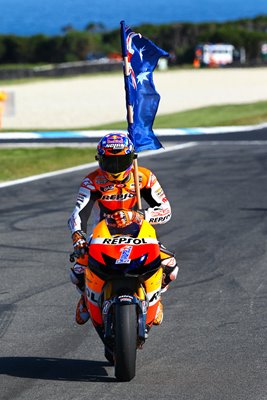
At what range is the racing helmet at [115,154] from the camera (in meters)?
7.42

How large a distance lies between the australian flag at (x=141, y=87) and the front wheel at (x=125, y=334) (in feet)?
7.34

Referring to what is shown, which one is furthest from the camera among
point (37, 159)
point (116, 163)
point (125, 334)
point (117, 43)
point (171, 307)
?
point (117, 43)

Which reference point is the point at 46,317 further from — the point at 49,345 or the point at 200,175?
the point at 200,175

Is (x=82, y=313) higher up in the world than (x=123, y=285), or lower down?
lower down

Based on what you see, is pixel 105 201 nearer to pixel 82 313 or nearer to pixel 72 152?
pixel 82 313

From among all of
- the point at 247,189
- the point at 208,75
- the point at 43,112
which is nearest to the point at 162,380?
the point at 247,189

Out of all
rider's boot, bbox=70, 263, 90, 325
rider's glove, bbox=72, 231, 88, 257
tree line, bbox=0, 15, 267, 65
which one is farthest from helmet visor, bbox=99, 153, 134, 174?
tree line, bbox=0, 15, 267, 65

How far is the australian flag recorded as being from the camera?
28.9ft

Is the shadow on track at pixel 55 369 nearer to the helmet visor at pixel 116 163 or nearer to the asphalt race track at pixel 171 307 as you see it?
the asphalt race track at pixel 171 307

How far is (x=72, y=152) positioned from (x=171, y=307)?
13.3m

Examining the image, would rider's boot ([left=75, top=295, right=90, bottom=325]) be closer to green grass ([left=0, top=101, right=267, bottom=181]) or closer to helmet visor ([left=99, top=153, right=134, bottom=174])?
helmet visor ([left=99, top=153, right=134, bottom=174])

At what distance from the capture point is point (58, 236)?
13.0 m

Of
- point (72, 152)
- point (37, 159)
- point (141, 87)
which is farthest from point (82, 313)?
point (72, 152)

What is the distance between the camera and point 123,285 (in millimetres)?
6945
